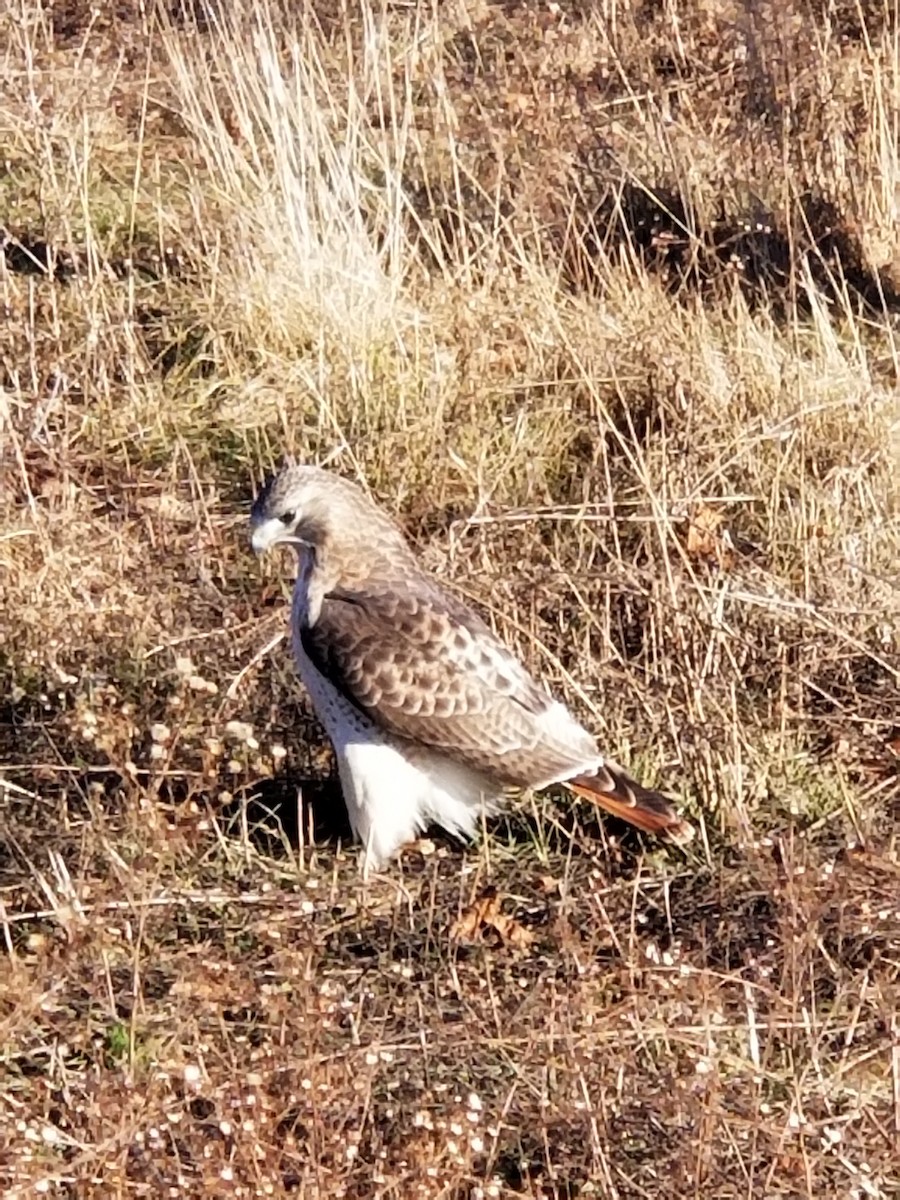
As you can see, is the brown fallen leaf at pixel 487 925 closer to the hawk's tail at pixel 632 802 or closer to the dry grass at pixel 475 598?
the dry grass at pixel 475 598

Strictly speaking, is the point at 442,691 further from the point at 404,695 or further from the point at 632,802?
the point at 632,802

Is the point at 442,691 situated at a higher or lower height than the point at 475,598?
higher

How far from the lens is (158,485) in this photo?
575cm

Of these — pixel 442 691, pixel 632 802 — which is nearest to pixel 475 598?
pixel 442 691

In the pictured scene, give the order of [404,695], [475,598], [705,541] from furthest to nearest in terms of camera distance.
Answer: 1. [705,541]
2. [475,598]
3. [404,695]

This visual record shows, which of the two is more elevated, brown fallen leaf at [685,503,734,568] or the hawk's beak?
the hawk's beak

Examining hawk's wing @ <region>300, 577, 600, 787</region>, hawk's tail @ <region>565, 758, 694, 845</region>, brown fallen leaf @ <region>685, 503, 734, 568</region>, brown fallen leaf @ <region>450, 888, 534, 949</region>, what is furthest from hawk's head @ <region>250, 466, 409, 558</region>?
brown fallen leaf @ <region>685, 503, 734, 568</region>

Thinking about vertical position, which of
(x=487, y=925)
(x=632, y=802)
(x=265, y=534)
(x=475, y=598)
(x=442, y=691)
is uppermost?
(x=265, y=534)

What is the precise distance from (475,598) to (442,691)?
62 cm

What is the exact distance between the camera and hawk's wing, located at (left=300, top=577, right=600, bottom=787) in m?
4.25

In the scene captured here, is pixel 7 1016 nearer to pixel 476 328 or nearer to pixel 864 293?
pixel 476 328

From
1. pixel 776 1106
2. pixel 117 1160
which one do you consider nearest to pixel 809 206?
pixel 776 1106

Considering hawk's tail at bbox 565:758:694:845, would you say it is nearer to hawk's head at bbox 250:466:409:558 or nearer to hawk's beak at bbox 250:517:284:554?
hawk's head at bbox 250:466:409:558

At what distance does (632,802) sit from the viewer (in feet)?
13.8
